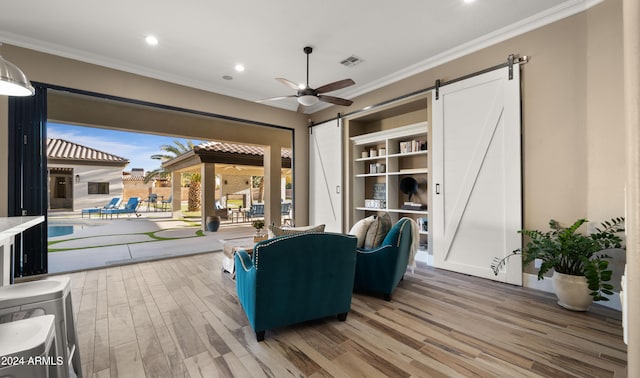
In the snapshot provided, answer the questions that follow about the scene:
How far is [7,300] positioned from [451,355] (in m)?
2.65

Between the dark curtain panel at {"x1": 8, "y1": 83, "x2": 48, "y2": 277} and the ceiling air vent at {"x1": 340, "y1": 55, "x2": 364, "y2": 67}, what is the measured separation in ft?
13.7

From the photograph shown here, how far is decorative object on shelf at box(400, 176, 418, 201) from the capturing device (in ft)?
16.0

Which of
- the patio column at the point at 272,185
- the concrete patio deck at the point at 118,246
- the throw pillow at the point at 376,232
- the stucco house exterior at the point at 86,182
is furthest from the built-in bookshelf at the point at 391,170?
the stucco house exterior at the point at 86,182

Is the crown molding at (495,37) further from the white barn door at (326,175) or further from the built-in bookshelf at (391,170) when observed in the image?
the white barn door at (326,175)

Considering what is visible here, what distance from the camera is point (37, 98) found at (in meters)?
3.67

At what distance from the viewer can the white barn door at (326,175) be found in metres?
5.70

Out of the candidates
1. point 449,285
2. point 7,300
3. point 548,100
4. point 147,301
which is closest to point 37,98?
point 147,301

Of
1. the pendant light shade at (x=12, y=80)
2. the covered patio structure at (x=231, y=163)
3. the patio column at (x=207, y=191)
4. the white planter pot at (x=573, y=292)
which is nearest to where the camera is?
the pendant light shade at (x=12, y=80)

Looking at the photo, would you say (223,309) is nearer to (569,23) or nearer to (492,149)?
(492,149)

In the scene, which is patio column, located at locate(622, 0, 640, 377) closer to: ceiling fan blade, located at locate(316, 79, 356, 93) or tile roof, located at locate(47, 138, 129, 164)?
ceiling fan blade, located at locate(316, 79, 356, 93)

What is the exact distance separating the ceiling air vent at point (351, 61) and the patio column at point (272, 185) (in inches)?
148

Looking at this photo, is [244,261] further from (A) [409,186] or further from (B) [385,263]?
(A) [409,186]

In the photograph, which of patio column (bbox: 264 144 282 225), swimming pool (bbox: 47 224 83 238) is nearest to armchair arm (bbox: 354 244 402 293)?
patio column (bbox: 264 144 282 225)

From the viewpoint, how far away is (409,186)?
4.89 metres
